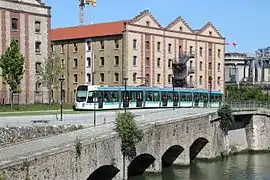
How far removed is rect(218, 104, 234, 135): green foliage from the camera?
158 ft

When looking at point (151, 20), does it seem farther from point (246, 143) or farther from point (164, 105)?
point (246, 143)

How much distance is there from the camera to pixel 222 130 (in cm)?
4816

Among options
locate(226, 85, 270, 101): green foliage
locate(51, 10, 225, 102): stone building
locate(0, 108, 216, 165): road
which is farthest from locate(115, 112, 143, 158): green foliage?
locate(226, 85, 270, 101): green foliage

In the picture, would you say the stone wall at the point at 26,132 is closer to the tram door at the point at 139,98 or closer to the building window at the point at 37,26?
the tram door at the point at 139,98

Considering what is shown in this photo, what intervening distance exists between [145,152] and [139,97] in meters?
20.1

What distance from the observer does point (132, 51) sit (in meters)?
68.2

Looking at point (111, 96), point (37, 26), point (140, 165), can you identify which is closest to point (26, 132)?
point (140, 165)

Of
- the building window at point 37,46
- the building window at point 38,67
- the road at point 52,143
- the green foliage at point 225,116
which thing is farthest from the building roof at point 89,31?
the road at point 52,143

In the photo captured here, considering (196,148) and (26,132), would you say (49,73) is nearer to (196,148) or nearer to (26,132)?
(196,148)

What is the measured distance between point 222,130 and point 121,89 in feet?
35.7

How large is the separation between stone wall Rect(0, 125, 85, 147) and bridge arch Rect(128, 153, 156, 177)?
7.61 metres

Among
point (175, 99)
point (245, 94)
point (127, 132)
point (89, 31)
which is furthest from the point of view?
point (245, 94)

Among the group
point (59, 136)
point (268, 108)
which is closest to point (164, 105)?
point (268, 108)

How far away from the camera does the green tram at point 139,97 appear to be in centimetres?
4900
